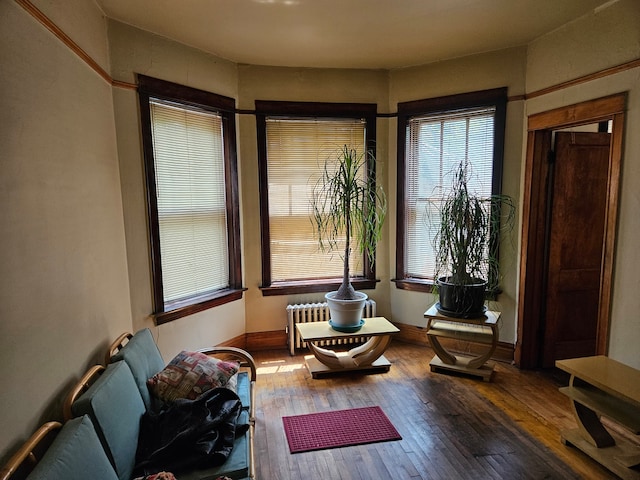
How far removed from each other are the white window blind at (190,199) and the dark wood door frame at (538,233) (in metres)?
2.65

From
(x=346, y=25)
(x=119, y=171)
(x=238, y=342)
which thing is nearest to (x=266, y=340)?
(x=238, y=342)

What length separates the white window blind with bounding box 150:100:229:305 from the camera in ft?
9.91

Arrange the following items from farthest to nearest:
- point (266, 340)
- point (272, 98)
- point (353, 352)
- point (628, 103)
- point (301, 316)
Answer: point (266, 340) < point (301, 316) < point (272, 98) < point (353, 352) < point (628, 103)

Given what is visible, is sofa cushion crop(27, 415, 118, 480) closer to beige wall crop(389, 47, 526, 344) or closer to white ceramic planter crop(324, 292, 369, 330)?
white ceramic planter crop(324, 292, 369, 330)

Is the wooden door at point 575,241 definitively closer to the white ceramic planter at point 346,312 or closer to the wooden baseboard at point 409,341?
the wooden baseboard at point 409,341

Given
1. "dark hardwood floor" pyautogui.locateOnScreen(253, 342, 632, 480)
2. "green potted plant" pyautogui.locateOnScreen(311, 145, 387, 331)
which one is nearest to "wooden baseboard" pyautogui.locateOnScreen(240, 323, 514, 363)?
"dark hardwood floor" pyautogui.locateOnScreen(253, 342, 632, 480)

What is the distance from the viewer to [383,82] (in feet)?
12.4

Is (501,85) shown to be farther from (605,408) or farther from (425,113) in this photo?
(605,408)

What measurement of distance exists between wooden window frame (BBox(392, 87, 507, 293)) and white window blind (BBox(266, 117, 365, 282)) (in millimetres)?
424

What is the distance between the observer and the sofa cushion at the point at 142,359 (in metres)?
1.97

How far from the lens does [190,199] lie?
3.23 meters

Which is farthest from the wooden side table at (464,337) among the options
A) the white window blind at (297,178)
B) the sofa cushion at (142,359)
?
the sofa cushion at (142,359)

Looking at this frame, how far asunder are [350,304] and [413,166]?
1.55 m

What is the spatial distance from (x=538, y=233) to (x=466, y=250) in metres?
0.68
